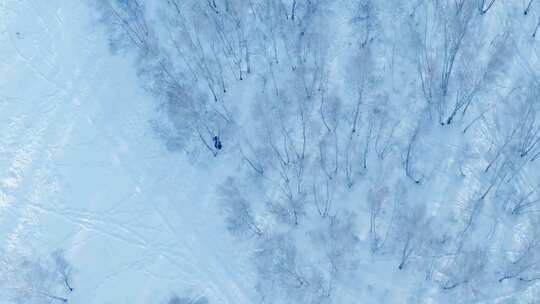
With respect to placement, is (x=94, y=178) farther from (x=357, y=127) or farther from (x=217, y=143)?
(x=357, y=127)

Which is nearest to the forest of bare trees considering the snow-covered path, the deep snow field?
the deep snow field

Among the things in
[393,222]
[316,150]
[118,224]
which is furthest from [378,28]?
[118,224]

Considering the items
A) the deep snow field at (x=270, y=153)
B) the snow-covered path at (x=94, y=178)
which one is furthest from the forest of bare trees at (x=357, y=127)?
the snow-covered path at (x=94, y=178)

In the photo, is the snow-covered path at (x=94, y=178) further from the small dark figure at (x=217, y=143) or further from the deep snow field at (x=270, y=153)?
the small dark figure at (x=217, y=143)

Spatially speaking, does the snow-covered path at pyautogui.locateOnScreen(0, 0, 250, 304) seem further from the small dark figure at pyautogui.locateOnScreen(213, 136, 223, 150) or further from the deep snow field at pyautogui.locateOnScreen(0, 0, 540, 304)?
the small dark figure at pyautogui.locateOnScreen(213, 136, 223, 150)

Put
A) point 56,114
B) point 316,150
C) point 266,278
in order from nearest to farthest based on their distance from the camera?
1. point 266,278
2. point 316,150
3. point 56,114

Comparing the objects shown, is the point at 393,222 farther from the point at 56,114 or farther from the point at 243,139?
the point at 56,114
